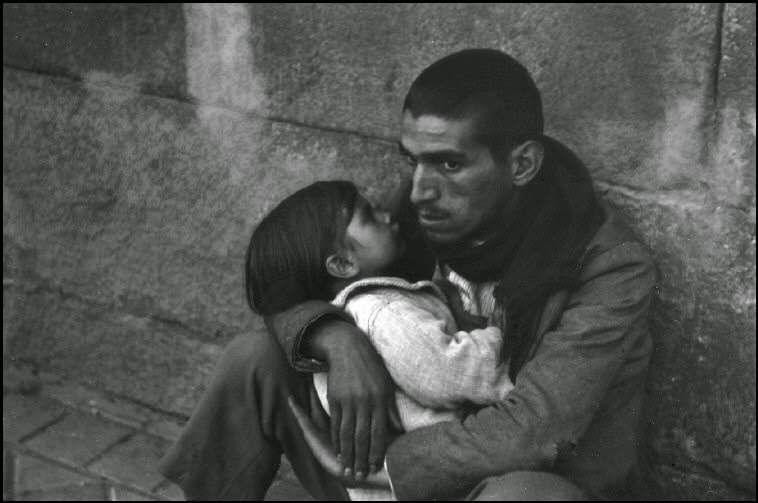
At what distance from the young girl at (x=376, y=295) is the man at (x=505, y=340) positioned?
54 mm

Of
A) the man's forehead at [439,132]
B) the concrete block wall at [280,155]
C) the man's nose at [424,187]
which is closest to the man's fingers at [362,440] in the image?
the man's nose at [424,187]

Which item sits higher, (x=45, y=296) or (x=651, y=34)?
(x=651, y=34)

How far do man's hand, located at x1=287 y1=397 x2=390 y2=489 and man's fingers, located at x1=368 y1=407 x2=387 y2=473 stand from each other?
47mm

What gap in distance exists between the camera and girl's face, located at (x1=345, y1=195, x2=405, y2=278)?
9.08 feet

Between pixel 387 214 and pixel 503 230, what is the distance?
0.32 metres

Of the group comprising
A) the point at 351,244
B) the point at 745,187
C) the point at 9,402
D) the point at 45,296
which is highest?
the point at 745,187

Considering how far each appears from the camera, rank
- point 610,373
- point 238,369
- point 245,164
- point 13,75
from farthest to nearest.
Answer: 1. point 13,75
2. point 245,164
3. point 238,369
4. point 610,373

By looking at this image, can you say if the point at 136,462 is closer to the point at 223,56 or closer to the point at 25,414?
the point at 25,414

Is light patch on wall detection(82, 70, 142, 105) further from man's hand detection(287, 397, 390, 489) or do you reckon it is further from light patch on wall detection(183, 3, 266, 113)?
man's hand detection(287, 397, 390, 489)

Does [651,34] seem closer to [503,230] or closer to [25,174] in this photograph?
[503,230]

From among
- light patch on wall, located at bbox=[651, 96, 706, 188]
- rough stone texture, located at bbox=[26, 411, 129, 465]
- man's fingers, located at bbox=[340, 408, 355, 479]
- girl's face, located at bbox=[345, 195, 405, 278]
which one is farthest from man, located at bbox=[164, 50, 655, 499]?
rough stone texture, located at bbox=[26, 411, 129, 465]

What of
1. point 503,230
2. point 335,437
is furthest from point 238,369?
point 503,230

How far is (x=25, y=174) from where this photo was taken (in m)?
3.98

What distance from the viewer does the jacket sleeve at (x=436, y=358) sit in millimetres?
2447
